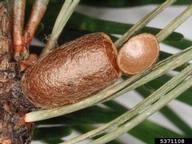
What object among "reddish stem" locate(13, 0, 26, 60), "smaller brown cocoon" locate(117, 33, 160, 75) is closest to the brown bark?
"reddish stem" locate(13, 0, 26, 60)

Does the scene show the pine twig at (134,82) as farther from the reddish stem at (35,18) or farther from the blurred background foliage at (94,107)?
the blurred background foliage at (94,107)

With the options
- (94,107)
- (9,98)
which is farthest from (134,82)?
(94,107)

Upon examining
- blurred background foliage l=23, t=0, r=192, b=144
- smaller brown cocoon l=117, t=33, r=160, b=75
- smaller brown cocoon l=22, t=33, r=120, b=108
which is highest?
smaller brown cocoon l=117, t=33, r=160, b=75

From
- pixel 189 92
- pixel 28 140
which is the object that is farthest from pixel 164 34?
pixel 189 92

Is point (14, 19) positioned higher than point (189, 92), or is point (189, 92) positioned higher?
point (14, 19)

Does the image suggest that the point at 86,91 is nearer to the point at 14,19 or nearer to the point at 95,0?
the point at 14,19

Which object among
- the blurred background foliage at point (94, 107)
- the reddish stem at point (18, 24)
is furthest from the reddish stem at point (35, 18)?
the blurred background foliage at point (94, 107)

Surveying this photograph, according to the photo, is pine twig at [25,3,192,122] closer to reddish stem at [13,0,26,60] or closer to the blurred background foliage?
reddish stem at [13,0,26,60]
